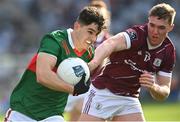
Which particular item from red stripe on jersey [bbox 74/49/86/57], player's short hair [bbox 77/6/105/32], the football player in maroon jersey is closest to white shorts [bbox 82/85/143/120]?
the football player in maroon jersey

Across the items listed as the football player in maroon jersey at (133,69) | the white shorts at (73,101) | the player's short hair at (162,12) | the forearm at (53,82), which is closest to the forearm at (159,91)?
the football player in maroon jersey at (133,69)

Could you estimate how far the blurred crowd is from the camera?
68.1 ft

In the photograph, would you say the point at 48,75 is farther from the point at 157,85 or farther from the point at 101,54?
the point at 157,85

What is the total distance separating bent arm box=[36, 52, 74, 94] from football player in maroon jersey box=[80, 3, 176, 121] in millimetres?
1449

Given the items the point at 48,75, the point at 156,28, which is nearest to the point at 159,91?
the point at 156,28

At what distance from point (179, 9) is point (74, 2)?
3.33m

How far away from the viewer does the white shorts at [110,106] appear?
8.64m

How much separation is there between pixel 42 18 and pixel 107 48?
1390cm

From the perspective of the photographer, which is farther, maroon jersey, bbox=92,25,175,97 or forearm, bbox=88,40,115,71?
maroon jersey, bbox=92,25,175,97

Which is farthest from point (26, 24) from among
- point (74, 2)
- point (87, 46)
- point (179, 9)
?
point (87, 46)

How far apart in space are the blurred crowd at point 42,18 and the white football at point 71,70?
12997 mm

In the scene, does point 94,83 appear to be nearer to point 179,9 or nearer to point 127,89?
point 127,89

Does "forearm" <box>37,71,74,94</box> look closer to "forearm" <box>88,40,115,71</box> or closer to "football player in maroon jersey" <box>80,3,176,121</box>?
"forearm" <box>88,40,115,71</box>

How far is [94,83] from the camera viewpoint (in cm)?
887
